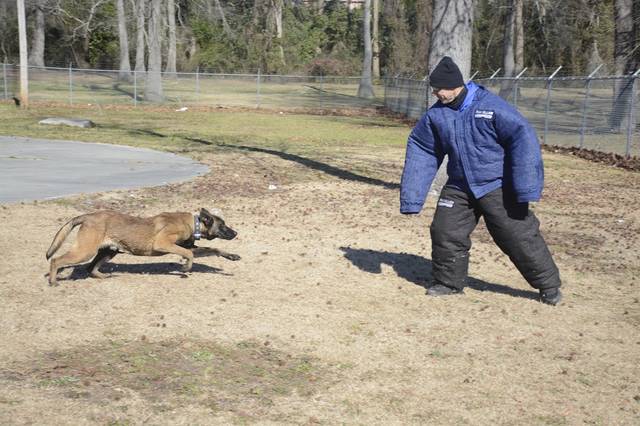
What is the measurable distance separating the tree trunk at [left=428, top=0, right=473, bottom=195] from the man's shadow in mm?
3926

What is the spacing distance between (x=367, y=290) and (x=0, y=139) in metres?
14.6

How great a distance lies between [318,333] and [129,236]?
1.93m

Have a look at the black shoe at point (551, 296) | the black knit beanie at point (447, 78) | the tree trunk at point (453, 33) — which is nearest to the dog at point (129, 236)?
the black knit beanie at point (447, 78)

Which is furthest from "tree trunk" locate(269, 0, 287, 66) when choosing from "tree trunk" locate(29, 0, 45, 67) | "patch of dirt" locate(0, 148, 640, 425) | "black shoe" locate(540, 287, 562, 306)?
"black shoe" locate(540, 287, 562, 306)

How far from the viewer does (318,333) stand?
19.1ft

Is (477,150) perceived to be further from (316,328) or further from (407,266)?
(316,328)

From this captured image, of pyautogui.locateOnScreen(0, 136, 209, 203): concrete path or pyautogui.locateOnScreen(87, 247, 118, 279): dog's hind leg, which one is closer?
pyautogui.locateOnScreen(87, 247, 118, 279): dog's hind leg

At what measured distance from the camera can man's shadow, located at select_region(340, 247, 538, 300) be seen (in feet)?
23.6

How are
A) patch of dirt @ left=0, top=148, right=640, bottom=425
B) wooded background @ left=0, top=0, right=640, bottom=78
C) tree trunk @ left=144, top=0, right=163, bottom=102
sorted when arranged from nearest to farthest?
patch of dirt @ left=0, top=148, right=640, bottom=425
tree trunk @ left=144, top=0, right=163, bottom=102
wooded background @ left=0, top=0, right=640, bottom=78

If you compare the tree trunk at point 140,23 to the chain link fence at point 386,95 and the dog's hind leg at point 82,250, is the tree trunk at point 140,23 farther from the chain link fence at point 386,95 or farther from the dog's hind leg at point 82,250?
the dog's hind leg at point 82,250

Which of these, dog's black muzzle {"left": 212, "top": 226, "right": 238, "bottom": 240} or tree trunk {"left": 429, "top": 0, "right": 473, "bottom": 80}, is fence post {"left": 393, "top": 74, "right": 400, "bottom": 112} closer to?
tree trunk {"left": 429, "top": 0, "right": 473, "bottom": 80}

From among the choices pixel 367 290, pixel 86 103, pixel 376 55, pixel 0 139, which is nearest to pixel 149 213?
pixel 367 290

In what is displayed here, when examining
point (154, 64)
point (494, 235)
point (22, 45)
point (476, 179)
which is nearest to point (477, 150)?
point (476, 179)

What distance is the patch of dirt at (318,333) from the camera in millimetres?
4508
